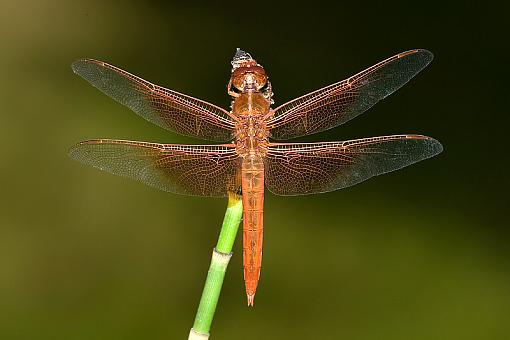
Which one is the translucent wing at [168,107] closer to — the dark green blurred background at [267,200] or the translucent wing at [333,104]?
the translucent wing at [333,104]

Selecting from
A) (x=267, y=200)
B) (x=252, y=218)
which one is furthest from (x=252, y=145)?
(x=267, y=200)

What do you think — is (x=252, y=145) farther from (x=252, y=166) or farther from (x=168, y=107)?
(x=168, y=107)

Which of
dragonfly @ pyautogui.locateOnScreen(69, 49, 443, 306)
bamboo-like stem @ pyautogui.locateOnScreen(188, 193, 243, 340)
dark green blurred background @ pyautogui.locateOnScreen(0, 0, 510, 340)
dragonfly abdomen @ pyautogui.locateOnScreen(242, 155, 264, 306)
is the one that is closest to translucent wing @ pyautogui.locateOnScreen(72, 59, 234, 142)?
dragonfly @ pyautogui.locateOnScreen(69, 49, 443, 306)

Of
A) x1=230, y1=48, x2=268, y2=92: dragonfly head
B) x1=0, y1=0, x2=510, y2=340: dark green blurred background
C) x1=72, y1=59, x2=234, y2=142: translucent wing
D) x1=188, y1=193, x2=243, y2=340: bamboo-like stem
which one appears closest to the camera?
x1=188, y1=193, x2=243, y2=340: bamboo-like stem

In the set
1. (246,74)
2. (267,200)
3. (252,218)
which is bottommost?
(252,218)

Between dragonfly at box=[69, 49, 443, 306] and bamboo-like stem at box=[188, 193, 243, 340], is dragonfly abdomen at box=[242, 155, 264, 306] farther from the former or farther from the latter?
bamboo-like stem at box=[188, 193, 243, 340]

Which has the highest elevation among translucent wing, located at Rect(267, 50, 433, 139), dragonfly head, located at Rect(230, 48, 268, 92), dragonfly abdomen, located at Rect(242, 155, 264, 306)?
translucent wing, located at Rect(267, 50, 433, 139)
